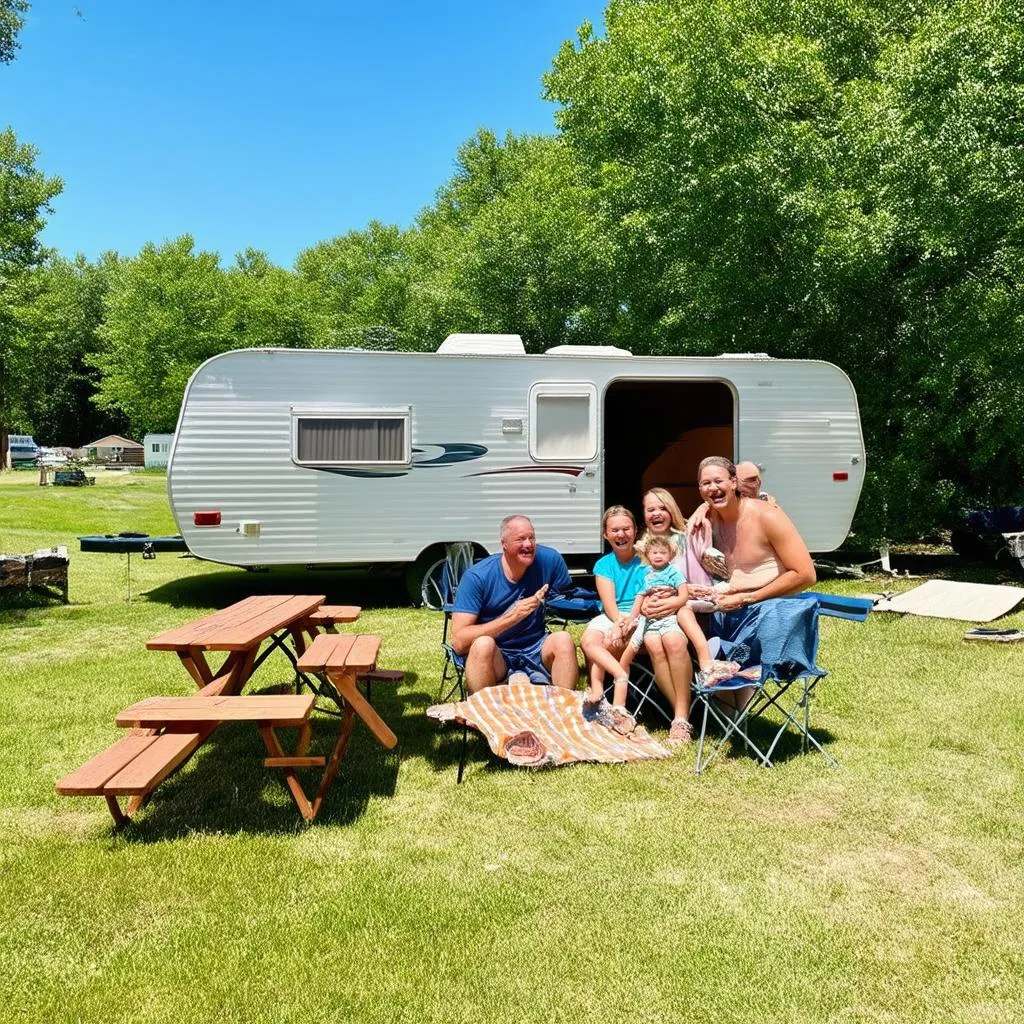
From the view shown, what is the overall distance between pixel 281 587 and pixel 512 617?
5887 millimetres

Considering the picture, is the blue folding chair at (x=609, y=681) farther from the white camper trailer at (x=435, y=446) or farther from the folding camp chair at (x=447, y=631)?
the white camper trailer at (x=435, y=446)

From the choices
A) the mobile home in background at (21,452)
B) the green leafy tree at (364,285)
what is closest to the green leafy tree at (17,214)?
the green leafy tree at (364,285)

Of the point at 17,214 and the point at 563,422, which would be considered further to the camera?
the point at 17,214

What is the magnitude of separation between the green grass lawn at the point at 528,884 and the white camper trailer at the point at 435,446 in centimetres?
326

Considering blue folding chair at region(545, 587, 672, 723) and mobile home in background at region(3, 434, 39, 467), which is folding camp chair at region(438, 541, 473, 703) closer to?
blue folding chair at region(545, 587, 672, 723)

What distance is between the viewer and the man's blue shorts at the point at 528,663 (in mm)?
4586

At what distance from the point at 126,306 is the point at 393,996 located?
1450 inches

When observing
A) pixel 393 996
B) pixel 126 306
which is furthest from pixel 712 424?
pixel 126 306

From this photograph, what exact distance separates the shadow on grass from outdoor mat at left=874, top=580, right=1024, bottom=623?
4.59 metres

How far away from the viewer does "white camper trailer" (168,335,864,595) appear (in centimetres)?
803

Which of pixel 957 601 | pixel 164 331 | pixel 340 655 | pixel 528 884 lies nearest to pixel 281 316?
pixel 164 331

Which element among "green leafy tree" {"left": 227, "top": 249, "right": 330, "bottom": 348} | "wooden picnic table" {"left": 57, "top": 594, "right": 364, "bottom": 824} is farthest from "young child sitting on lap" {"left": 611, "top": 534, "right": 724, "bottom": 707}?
"green leafy tree" {"left": 227, "top": 249, "right": 330, "bottom": 348}

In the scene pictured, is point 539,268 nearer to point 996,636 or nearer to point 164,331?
point 996,636

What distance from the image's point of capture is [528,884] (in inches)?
119
